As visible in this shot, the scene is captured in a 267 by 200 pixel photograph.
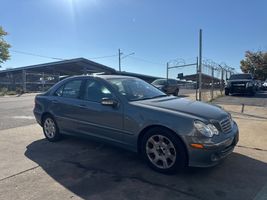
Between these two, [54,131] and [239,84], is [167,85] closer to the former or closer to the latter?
[239,84]

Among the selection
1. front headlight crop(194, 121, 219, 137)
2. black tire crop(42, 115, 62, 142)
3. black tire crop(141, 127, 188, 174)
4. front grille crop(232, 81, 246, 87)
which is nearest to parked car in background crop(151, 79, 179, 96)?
front grille crop(232, 81, 246, 87)

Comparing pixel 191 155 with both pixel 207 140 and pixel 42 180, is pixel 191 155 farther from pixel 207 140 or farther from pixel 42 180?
pixel 42 180

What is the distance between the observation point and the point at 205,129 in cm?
408

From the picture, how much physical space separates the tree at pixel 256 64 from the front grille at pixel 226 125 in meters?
41.7

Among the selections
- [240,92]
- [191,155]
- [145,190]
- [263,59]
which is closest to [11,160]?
[145,190]

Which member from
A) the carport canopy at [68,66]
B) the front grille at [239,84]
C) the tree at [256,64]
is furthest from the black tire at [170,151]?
the tree at [256,64]

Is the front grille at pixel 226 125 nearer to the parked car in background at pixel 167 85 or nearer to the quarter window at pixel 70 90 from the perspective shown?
the quarter window at pixel 70 90

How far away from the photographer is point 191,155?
405cm

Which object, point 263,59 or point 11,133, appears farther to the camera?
point 263,59

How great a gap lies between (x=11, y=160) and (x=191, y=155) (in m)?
3.16

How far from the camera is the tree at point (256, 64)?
42.5 meters

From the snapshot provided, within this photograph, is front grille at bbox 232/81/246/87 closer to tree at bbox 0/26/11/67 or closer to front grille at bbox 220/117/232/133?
front grille at bbox 220/117/232/133

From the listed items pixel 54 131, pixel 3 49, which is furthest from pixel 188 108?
pixel 3 49

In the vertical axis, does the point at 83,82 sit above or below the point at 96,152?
above
